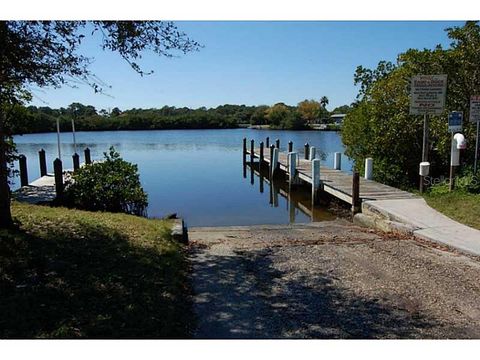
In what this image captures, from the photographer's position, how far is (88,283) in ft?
14.0

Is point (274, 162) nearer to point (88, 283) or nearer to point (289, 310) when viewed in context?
point (289, 310)

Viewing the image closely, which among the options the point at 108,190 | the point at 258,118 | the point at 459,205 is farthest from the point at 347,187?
the point at 258,118

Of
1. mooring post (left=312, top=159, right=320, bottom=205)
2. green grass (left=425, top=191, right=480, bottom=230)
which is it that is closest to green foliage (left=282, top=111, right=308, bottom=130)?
mooring post (left=312, top=159, right=320, bottom=205)

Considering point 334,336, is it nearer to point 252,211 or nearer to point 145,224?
point 145,224

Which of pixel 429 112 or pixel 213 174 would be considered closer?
pixel 429 112

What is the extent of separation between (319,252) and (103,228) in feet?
11.1

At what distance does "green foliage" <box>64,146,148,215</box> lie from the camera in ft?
33.2

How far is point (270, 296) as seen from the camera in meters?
4.64

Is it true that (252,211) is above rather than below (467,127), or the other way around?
below

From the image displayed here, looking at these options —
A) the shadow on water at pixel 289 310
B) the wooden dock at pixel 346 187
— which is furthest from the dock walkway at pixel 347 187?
the shadow on water at pixel 289 310

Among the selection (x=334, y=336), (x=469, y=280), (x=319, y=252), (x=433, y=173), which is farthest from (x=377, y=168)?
(x=334, y=336)

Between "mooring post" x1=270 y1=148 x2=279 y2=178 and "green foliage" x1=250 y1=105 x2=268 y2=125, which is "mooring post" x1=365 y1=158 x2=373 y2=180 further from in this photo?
"green foliage" x1=250 y1=105 x2=268 y2=125

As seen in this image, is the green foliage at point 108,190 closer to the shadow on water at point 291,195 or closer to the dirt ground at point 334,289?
the dirt ground at point 334,289

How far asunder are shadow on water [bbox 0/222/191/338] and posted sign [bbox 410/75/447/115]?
7.46 m
